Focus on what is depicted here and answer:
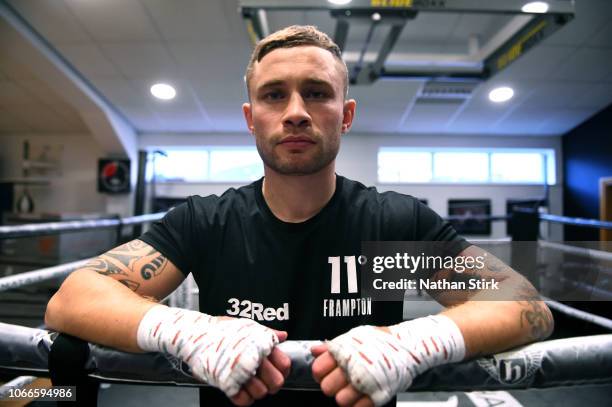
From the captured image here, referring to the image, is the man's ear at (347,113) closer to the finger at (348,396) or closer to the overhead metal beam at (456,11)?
the finger at (348,396)

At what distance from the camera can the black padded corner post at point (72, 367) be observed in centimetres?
53

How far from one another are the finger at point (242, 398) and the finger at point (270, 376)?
0.09ft

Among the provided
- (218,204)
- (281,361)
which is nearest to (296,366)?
(281,361)

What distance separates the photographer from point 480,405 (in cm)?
162

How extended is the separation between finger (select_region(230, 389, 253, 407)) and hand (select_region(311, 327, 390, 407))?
96mm

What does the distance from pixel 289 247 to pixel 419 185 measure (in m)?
5.23

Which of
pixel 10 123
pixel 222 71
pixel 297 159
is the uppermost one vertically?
pixel 222 71

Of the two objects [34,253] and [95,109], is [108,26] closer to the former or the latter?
[95,109]

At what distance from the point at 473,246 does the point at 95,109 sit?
16.2 feet

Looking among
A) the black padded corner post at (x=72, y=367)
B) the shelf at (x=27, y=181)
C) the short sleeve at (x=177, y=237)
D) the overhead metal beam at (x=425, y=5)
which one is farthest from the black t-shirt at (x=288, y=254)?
the shelf at (x=27, y=181)

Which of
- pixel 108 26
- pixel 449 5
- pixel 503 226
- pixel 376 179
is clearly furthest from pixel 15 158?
pixel 503 226

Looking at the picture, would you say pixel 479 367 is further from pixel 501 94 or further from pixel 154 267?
pixel 501 94

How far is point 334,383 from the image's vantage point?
0.48 meters

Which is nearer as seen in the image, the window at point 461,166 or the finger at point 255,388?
the finger at point 255,388
